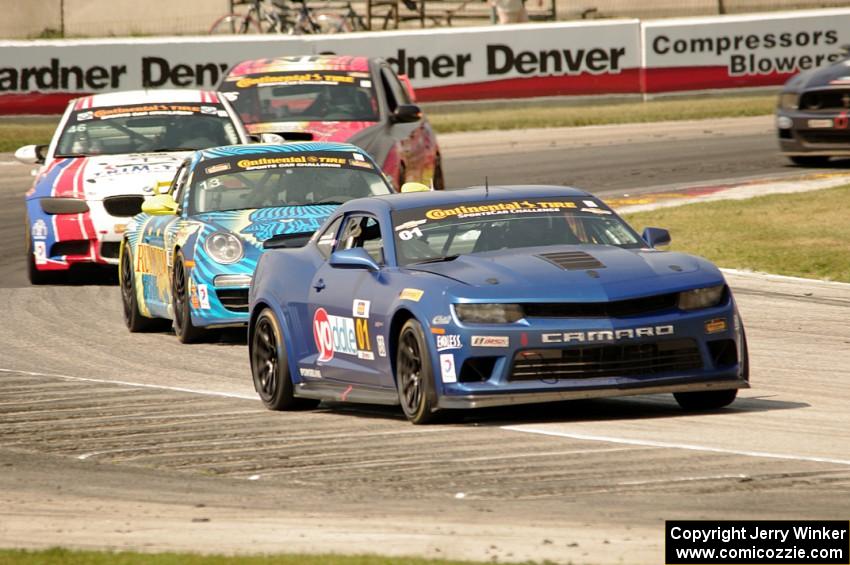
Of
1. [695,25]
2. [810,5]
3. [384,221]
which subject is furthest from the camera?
[810,5]

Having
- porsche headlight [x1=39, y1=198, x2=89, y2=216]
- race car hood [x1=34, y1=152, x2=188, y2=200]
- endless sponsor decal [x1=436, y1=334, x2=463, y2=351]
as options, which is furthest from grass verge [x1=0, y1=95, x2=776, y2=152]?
endless sponsor decal [x1=436, y1=334, x2=463, y2=351]

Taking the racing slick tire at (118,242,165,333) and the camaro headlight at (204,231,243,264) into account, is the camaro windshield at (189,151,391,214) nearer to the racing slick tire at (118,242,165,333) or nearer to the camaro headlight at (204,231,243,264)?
the camaro headlight at (204,231,243,264)

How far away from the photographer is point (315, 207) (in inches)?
559

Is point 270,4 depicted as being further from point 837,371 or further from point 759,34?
point 837,371

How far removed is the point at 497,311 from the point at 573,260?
612mm

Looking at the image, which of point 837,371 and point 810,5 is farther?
point 810,5

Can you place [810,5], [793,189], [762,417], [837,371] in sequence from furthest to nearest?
[810,5], [793,189], [837,371], [762,417]

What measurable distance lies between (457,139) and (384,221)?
20.4 metres

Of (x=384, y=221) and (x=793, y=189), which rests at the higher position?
(x=384, y=221)

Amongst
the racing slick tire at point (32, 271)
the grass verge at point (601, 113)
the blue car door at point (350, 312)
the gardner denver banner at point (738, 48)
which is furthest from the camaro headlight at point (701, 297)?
the gardner denver banner at point (738, 48)

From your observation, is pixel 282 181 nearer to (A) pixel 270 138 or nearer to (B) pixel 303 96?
(A) pixel 270 138

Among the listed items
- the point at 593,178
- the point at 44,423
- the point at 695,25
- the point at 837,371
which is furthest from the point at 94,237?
the point at 695,25

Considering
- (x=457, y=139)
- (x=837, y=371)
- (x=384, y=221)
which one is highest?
(x=384, y=221)

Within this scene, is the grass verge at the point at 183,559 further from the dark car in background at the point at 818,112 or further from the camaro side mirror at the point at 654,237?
the dark car in background at the point at 818,112
